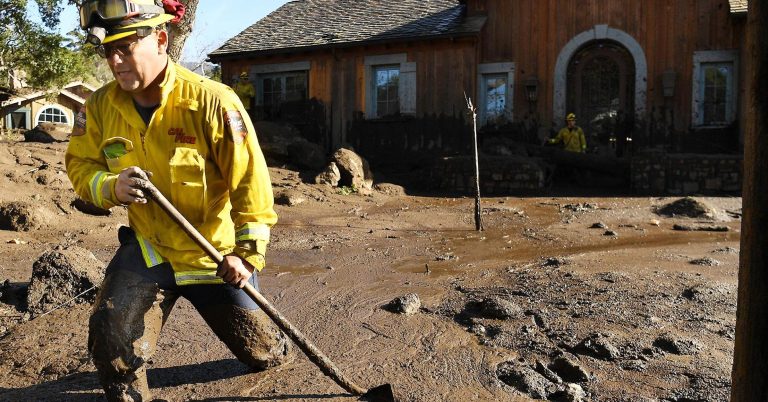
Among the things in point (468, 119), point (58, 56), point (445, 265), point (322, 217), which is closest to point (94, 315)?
point (445, 265)

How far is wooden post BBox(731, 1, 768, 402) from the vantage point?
2.20 meters

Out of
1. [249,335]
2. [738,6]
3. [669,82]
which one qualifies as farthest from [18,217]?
[738,6]

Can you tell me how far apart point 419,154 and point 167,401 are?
46.4 feet

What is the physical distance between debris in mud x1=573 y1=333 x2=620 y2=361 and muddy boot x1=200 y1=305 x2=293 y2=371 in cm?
189

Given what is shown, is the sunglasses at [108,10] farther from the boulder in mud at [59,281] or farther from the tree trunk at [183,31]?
the tree trunk at [183,31]

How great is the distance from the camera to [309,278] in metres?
6.69

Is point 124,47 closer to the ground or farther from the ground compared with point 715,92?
closer to the ground

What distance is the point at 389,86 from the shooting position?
1780 cm

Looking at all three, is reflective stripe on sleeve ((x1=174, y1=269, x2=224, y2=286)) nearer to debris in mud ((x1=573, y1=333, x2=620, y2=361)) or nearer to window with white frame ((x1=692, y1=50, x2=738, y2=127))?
debris in mud ((x1=573, y1=333, x2=620, y2=361))

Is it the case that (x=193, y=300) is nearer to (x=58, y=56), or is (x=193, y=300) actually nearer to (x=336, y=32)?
(x=336, y=32)

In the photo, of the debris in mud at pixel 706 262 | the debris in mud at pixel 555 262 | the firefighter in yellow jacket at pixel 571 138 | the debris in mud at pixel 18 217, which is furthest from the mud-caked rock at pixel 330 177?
the debris in mud at pixel 706 262

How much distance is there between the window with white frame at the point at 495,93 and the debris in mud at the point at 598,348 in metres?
12.7

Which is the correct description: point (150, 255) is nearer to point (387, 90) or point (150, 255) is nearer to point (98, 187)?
point (98, 187)

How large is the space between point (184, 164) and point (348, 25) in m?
16.4
